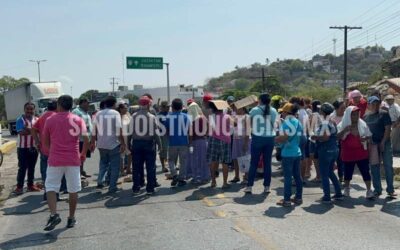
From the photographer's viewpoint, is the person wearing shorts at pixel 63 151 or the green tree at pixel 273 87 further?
the green tree at pixel 273 87

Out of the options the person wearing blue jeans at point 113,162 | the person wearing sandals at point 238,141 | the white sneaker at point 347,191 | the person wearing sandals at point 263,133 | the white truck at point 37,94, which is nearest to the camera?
the white sneaker at point 347,191

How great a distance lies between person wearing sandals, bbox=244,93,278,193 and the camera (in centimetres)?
970

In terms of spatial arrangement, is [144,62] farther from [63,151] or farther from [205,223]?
[205,223]

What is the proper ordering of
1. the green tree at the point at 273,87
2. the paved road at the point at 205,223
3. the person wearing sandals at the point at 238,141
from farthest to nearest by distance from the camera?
the green tree at the point at 273,87 → the person wearing sandals at the point at 238,141 → the paved road at the point at 205,223

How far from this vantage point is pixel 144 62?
3762 cm

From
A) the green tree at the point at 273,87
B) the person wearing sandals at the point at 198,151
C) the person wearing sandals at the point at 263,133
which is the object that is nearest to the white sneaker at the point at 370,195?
the person wearing sandals at the point at 263,133

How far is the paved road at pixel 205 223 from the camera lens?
6547 mm

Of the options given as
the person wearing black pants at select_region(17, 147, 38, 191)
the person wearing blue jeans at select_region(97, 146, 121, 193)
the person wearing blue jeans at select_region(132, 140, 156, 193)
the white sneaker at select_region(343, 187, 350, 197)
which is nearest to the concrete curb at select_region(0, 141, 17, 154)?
the person wearing black pants at select_region(17, 147, 38, 191)

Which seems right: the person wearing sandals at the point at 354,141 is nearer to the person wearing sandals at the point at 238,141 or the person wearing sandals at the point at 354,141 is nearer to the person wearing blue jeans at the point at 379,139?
the person wearing blue jeans at the point at 379,139

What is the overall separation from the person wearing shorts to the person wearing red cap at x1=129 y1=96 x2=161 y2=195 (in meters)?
2.59

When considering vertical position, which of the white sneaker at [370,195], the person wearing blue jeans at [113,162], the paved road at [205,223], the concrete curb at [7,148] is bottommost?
the concrete curb at [7,148]

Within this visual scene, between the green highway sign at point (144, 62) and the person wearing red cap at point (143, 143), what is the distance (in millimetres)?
26632

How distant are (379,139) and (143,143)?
4486mm

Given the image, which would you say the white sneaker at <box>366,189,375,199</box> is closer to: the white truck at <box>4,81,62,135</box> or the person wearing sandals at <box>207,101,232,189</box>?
the person wearing sandals at <box>207,101,232,189</box>
